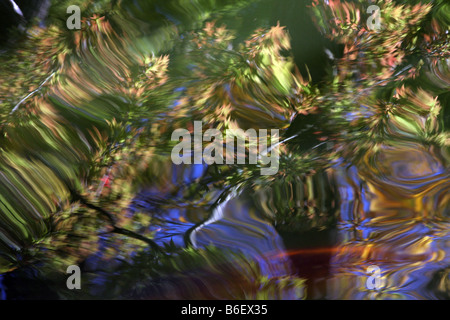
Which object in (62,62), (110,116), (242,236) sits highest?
(62,62)

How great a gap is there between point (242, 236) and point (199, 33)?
1.51 ft

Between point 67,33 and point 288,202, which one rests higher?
point 67,33

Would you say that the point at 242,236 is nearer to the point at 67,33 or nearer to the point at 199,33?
the point at 199,33

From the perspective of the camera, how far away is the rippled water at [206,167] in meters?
0.82

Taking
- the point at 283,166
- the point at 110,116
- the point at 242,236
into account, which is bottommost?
the point at 242,236

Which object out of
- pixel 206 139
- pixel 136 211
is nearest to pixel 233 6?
pixel 206 139

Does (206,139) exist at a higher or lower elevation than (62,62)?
lower

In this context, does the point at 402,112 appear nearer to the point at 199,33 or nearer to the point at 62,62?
the point at 199,33

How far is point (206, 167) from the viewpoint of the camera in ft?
2.76

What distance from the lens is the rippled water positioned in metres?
0.82

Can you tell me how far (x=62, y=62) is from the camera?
84 cm

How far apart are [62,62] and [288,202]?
0.59 m

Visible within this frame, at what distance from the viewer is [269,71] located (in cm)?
84

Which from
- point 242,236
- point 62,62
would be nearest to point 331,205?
point 242,236
